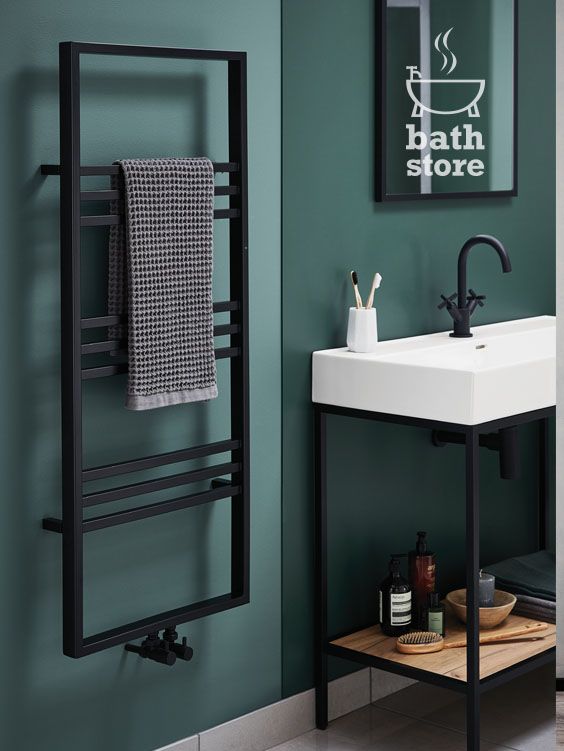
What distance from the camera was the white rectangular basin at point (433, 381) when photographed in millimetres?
2777

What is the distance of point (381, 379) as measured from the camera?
291 centimetres

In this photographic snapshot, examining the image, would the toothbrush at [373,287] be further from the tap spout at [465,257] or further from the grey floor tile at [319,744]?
the grey floor tile at [319,744]

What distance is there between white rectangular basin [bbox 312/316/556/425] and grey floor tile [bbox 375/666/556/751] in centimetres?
85

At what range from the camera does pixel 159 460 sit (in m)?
2.54

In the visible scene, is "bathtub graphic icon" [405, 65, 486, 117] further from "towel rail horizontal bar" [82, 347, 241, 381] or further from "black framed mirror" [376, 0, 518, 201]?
"towel rail horizontal bar" [82, 347, 241, 381]

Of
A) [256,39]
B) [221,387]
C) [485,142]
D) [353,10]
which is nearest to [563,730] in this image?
[221,387]

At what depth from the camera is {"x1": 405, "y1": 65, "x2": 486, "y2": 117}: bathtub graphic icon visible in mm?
3246

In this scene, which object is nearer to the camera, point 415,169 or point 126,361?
point 126,361

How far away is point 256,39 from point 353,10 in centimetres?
36

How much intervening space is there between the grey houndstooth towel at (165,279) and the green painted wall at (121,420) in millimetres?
137

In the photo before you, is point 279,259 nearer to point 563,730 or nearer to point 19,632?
point 19,632

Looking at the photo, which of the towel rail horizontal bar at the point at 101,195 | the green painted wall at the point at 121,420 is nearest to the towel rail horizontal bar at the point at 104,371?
the green painted wall at the point at 121,420

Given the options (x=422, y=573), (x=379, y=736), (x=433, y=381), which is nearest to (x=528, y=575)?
(x=422, y=573)

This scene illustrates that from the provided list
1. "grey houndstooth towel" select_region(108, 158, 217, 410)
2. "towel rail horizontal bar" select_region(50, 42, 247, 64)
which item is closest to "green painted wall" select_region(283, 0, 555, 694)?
"towel rail horizontal bar" select_region(50, 42, 247, 64)
